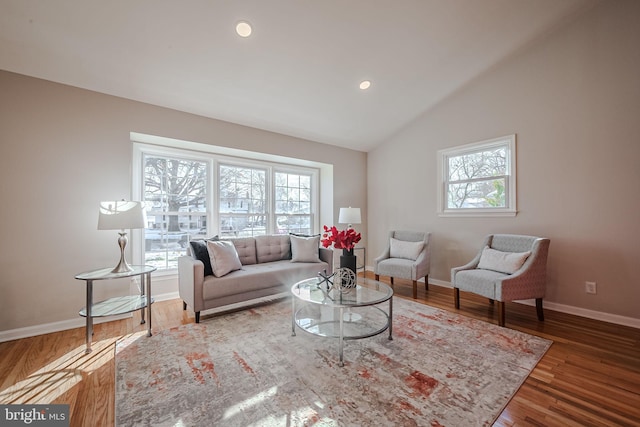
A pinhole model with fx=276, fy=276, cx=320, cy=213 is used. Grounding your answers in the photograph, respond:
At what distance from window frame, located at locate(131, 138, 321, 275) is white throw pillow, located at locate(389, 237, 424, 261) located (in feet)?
5.59

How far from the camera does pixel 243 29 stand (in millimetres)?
2680

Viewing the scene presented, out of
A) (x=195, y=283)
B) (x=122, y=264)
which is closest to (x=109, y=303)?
(x=122, y=264)

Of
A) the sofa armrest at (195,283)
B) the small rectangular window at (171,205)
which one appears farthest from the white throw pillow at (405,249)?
the small rectangular window at (171,205)

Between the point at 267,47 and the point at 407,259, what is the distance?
11.0 ft

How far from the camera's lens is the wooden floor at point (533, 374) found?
5.32ft

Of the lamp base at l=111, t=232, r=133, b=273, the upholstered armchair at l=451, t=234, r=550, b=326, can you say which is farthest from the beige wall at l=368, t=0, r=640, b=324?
the lamp base at l=111, t=232, r=133, b=273

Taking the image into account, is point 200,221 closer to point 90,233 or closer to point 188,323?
point 90,233

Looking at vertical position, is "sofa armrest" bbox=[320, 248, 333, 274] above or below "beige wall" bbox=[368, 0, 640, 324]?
below

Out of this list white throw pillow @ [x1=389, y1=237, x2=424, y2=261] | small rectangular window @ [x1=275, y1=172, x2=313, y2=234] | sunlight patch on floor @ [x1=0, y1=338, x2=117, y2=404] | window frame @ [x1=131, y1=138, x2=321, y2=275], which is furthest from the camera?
small rectangular window @ [x1=275, y1=172, x2=313, y2=234]

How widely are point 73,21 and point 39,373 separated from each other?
2.81 m

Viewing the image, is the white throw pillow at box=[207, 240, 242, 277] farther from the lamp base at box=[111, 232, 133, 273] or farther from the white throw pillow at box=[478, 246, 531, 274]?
the white throw pillow at box=[478, 246, 531, 274]

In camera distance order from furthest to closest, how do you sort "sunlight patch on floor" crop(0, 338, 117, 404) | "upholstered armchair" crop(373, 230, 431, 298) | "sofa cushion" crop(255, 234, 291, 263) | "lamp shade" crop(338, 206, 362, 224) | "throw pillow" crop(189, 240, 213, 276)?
"lamp shade" crop(338, 206, 362, 224), "sofa cushion" crop(255, 234, 291, 263), "upholstered armchair" crop(373, 230, 431, 298), "throw pillow" crop(189, 240, 213, 276), "sunlight patch on floor" crop(0, 338, 117, 404)

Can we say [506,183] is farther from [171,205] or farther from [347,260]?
[171,205]

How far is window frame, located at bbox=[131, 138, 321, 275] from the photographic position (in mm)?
3615
